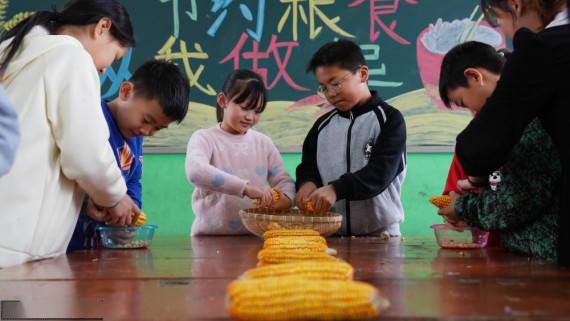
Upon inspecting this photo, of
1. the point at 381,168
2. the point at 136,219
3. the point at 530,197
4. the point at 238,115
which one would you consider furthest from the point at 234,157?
the point at 530,197

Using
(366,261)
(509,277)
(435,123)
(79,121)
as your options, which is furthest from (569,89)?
(435,123)

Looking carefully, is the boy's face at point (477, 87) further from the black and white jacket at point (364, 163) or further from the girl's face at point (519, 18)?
the black and white jacket at point (364, 163)

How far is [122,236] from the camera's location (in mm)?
1674

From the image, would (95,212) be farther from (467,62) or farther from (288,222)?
(467,62)

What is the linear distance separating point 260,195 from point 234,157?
38cm

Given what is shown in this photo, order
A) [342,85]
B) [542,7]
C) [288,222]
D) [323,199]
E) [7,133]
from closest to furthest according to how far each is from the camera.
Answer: [7,133] → [542,7] → [288,222] → [323,199] → [342,85]

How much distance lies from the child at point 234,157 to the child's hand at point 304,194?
3.2 inches

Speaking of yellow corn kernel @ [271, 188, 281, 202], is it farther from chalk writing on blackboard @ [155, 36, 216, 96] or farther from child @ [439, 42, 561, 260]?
chalk writing on blackboard @ [155, 36, 216, 96]

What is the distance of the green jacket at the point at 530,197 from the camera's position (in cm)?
131

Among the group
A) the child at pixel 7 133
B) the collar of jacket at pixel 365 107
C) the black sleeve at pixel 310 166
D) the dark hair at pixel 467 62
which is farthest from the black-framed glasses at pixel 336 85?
the child at pixel 7 133

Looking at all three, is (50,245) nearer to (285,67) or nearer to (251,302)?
(251,302)

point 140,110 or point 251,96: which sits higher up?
point 251,96

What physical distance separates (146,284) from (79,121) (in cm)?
56

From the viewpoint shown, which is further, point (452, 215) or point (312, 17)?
point (312, 17)
